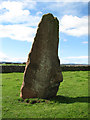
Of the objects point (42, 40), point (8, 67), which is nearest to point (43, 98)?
point (42, 40)

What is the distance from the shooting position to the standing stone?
34.2 ft

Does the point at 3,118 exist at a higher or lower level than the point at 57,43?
lower

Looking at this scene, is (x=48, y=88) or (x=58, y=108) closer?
(x=58, y=108)

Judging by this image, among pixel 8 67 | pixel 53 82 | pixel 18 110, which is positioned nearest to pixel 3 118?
pixel 18 110

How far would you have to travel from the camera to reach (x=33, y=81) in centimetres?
1053

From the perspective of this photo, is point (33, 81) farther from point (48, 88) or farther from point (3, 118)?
point (3, 118)

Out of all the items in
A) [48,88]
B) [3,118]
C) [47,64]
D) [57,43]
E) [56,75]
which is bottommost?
[3,118]

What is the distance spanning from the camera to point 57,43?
11242mm

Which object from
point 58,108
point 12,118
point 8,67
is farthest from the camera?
point 8,67

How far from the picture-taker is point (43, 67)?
10.5m

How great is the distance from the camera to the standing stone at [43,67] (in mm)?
10438

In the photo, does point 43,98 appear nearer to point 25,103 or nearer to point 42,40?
point 25,103

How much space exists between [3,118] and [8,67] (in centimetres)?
2297

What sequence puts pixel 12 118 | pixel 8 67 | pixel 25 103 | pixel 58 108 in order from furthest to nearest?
pixel 8 67
pixel 25 103
pixel 58 108
pixel 12 118
